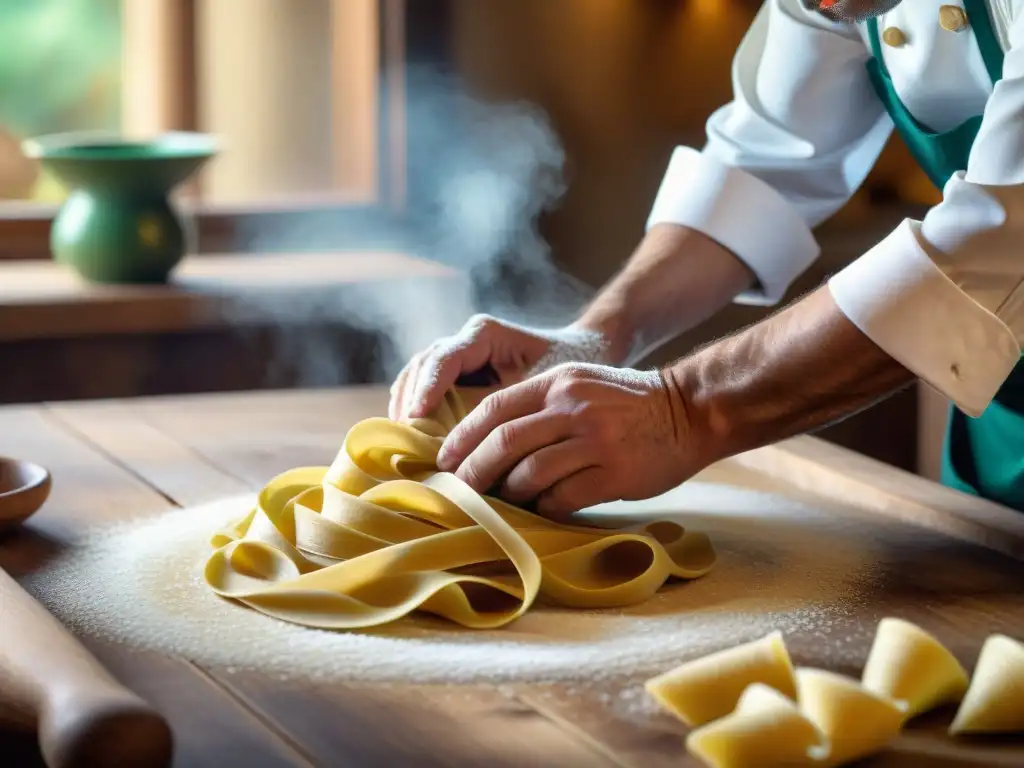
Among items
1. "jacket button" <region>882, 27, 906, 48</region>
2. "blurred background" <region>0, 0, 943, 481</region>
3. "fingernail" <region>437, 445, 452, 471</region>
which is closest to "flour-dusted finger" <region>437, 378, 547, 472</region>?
"fingernail" <region>437, 445, 452, 471</region>

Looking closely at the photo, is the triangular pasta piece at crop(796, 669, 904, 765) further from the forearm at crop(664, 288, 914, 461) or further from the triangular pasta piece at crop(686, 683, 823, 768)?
the forearm at crop(664, 288, 914, 461)


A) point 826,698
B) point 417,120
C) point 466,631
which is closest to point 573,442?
point 466,631

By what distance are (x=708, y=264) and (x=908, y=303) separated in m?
0.59

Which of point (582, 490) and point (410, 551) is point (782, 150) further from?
point (410, 551)

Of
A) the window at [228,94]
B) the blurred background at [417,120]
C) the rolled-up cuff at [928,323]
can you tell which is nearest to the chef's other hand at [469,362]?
the rolled-up cuff at [928,323]

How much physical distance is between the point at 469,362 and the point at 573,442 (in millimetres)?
294

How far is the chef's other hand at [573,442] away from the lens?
4.32 ft

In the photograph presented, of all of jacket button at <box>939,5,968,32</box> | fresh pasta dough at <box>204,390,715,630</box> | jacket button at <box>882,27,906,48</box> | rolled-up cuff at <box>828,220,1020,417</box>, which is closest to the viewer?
fresh pasta dough at <box>204,390,715,630</box>

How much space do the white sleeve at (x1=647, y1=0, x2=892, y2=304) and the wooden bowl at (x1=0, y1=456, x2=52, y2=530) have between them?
873 millimetres

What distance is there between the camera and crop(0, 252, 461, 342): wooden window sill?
2.66 m

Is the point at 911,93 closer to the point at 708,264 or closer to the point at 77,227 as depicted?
the point at 708,264

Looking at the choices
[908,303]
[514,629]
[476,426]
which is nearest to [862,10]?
[908,303]

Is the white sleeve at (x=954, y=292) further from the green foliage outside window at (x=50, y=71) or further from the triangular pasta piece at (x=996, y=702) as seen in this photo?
the green foliage outside window at (x=50, y=71)

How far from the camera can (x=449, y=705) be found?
97 cm
